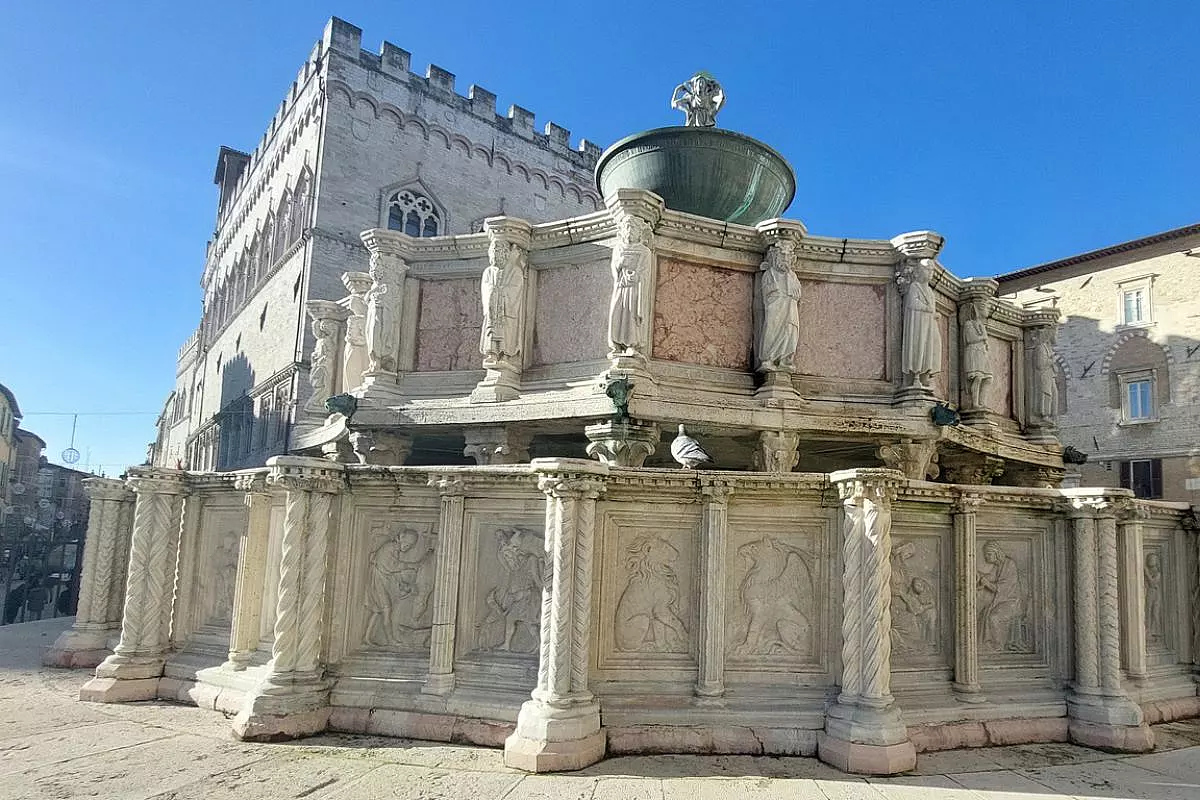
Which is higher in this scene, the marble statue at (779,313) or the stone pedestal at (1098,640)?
the marble statue at (779,313)

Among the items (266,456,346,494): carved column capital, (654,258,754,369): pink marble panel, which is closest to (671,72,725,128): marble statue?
(654,258,754,369): pink marble panel

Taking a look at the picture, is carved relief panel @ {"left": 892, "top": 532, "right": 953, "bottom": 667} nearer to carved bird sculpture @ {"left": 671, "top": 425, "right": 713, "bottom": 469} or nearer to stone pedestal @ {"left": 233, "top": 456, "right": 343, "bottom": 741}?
carved bird sculpture @ {"left": 671, "top": 425, "right": 713, "bottom": 469}

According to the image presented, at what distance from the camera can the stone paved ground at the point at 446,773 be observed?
5.39m

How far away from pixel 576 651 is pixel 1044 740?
4286 millimetres

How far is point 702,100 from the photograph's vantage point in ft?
40.5

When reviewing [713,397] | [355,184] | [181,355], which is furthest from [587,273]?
[181,355]

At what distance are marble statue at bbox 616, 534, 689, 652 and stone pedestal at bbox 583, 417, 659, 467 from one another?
140cm

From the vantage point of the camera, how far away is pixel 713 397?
28.2 feet

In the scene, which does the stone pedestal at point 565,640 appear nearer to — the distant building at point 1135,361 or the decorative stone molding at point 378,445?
the decorative stone molding at point 378,445

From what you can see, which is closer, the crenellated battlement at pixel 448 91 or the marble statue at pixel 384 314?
the marble statue at pixel 384 314

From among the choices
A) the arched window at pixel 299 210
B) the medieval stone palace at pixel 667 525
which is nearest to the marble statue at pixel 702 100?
the medieval stone palace at pixel 667 525

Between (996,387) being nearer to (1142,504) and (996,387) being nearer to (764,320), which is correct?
(1142,504)

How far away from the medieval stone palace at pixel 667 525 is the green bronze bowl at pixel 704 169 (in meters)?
0.05

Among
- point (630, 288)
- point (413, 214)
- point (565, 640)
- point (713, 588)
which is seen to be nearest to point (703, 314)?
point (630, 288)
